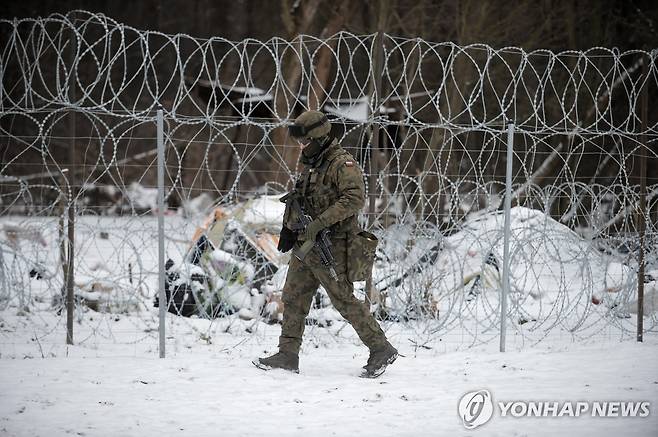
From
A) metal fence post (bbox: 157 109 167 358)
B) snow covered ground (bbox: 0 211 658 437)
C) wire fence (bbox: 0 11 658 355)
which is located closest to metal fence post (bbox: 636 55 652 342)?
wire fence (bbox: 0 11 658 355)

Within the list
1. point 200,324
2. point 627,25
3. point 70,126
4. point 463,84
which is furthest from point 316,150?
point 627,25

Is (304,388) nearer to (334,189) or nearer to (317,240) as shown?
(317,240)

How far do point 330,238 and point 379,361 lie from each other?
35.1 inches

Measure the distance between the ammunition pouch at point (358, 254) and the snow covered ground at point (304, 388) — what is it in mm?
719

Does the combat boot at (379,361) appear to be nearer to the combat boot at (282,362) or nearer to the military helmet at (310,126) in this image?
the combat boot at (282,362)

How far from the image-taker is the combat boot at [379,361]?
16.6 ft

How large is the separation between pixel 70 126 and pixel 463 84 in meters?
8.68

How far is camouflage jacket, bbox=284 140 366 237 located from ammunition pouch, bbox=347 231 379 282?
7cm

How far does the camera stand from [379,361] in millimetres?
5059

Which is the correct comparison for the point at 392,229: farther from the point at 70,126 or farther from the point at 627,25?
the point at 627,25

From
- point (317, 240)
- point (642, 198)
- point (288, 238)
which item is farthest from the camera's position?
point (642, 198)

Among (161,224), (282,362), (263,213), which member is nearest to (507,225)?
(282,362)

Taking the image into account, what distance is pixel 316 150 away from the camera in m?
4.98

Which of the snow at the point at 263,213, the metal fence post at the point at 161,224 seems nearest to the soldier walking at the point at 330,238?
the metal fence post at the point at 161,224
